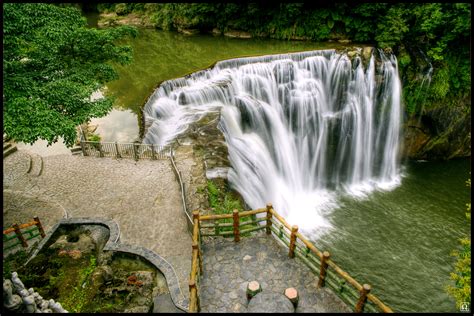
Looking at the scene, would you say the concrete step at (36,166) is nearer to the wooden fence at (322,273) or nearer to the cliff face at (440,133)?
the wooden fence at (322,273)

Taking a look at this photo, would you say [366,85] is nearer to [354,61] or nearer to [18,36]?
[354,61]

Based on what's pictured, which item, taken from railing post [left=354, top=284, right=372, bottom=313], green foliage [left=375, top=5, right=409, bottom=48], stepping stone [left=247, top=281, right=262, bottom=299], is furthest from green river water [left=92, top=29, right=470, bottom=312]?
stepping stone [left=247, top=281, right=262, bottom=299]

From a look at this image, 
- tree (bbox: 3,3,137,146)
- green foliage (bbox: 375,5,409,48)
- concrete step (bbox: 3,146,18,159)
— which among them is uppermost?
green foliage (bbox: 375,5,409,48)

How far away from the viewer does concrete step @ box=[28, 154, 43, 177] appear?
1692 centimetres

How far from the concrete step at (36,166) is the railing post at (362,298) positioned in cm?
1624

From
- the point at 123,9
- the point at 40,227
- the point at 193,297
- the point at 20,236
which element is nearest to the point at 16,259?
the point at 20,236

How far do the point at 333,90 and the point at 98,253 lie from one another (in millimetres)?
17978

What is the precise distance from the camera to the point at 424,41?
75.1 ft

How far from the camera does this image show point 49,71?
44.4ft

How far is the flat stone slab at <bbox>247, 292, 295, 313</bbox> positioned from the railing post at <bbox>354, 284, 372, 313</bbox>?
5.64 ft

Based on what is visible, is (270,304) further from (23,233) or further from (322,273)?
(23,233)

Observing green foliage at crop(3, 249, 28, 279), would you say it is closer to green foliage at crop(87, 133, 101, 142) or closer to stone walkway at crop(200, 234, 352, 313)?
stone walkway at crop(200, 234, 352, 313)

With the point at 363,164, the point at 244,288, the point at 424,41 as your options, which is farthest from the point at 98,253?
the point at 424,41

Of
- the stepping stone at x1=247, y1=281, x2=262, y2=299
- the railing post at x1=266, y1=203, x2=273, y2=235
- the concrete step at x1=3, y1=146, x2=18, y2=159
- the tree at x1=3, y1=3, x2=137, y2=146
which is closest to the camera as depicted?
the stepping stone at x1=247, y1=281, x2=262, y2=299
